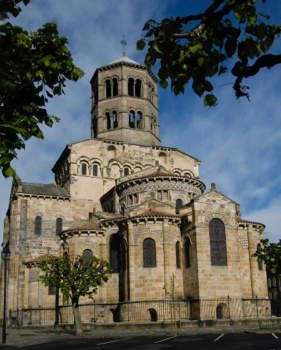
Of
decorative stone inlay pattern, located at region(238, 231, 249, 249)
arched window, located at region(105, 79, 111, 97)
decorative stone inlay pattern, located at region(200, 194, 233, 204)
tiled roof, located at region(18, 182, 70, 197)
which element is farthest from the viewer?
arched window, located at region(105, 79, 111, 97)

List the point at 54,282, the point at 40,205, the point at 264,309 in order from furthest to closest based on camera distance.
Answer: the point at 40,205 < the point at 264,309 < the point at 54,282

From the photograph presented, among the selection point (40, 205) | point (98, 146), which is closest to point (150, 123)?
point (98, 146)

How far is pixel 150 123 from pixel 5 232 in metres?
21.0

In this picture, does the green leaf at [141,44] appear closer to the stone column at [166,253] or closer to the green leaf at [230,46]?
the green leaf at [230,46]

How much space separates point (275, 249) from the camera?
15531 millimetres

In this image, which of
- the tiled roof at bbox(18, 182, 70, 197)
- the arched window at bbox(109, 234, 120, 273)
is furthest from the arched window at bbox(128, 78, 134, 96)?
the arched window at bbox(109, 234, 120, 273)

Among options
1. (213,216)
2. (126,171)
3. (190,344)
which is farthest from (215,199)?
(190,344)

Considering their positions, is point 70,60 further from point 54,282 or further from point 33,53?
point 54,282

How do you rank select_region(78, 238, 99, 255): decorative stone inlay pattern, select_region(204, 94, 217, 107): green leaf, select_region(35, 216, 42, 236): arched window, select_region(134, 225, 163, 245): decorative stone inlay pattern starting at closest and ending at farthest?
select_region(204, 94, 217, 107): green leaf
select_region(134, 225, 163, 245): decorative stone inlay pattern
select_region(78, 238, 99, 255): decorative stone inlay pattern
select_region(35, 216, 42, 236): arched window

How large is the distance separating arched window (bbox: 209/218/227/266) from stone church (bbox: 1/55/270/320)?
0.24ft

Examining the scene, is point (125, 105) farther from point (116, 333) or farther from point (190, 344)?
point (190, 344)

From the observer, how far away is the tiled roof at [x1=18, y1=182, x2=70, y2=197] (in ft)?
143

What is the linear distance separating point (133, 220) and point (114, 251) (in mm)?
4224

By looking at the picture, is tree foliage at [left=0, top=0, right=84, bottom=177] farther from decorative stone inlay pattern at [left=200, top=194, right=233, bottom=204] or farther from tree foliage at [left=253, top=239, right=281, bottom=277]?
decorative stone inlay pattern at [left=200, top=194, right=233, bottom=204]
